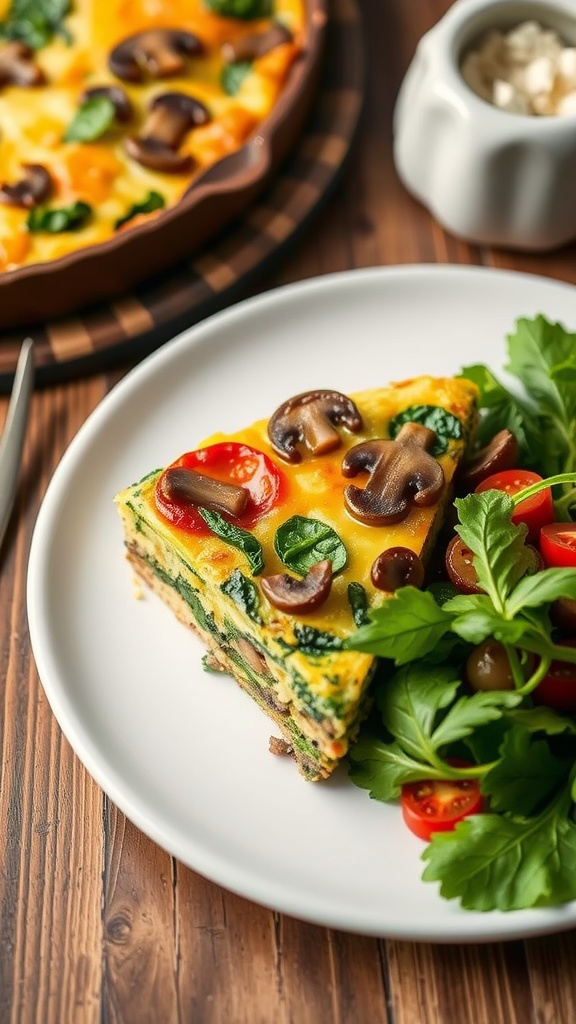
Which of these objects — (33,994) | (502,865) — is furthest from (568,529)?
(33,994)

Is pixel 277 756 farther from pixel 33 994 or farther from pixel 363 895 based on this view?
pixel 33 994

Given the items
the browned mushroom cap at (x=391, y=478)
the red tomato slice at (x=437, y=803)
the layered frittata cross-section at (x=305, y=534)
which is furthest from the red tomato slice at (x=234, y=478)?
the red tomato slice at (x=437, y=803)

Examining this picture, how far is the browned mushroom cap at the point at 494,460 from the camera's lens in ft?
11.8

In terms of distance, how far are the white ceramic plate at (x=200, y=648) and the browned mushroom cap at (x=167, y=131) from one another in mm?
771

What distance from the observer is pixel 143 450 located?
12.9 ft

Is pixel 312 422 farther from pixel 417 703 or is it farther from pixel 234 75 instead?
pixel 234 75

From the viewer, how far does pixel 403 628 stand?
2998 mm

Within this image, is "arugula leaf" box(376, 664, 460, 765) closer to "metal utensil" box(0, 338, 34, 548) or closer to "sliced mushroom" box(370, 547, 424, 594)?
"sliced mushroom" box(370, 547, 424, 594)

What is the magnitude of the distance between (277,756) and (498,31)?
9.85 ft

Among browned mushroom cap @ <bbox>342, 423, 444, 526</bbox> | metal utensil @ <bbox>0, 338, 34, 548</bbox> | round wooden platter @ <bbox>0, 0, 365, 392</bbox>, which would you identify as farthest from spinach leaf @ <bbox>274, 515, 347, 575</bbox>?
round wooden platter @ <bbox>0, 0, 365, 392</bbox>

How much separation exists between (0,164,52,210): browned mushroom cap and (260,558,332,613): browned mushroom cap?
2.04m

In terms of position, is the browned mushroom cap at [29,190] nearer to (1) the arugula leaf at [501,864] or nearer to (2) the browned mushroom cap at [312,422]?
(2) the browned mushroom cap at [312,422]

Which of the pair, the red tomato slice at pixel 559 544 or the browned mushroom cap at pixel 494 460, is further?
the browned mushroom cap at pixel 494 460

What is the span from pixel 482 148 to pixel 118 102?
4.96 ft
